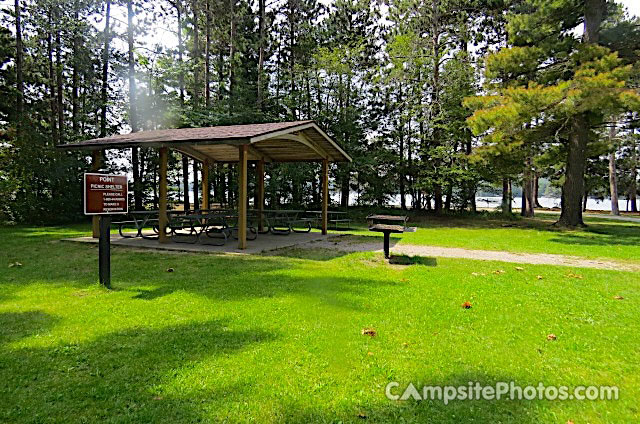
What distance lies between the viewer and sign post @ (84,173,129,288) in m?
4.89

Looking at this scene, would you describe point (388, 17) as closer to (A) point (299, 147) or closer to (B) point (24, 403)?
(A) point (299, 147)

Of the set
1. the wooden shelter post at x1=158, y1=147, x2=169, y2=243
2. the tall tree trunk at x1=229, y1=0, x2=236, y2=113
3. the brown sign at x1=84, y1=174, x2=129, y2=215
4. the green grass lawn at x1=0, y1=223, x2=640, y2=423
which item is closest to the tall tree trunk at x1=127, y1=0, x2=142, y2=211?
the tall tree trunk at x1=229, y1=0, x2=236, y2=113

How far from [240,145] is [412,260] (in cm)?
439

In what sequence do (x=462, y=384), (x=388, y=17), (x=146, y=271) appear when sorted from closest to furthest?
(x=462, y=384) → (x=146, y=271) → (x=388, y=17)

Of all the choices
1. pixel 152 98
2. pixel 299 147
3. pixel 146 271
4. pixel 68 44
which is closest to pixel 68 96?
pixel 68 44

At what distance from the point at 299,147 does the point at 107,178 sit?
6.46m

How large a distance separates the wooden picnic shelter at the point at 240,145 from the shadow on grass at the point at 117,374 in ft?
16.4

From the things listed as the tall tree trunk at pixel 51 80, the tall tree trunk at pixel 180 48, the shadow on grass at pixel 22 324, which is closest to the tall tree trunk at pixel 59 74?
the tall tree trunk at pixel 51 80

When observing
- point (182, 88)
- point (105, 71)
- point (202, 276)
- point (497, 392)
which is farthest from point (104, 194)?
point (182, 88)

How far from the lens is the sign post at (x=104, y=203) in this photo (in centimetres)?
489

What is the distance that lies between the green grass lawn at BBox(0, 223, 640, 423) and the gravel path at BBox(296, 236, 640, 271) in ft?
5.20

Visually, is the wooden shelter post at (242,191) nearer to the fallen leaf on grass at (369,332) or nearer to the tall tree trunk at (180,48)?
the fallen leaf on grass at (369,332)

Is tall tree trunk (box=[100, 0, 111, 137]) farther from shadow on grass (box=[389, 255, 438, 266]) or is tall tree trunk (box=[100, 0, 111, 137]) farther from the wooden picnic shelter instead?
shadow on grass (box=[389, 255, 438, 266])

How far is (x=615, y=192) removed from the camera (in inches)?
1045
